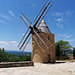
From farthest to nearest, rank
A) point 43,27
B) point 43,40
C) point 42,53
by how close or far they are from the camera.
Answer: point 43,27
point 43,40
point 42,53

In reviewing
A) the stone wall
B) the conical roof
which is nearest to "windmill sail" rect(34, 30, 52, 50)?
the stone wall

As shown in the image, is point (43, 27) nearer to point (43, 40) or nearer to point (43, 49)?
point (43, 40)

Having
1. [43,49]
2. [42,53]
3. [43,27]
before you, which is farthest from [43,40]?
[43,27]

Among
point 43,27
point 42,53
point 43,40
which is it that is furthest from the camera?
point 43,27

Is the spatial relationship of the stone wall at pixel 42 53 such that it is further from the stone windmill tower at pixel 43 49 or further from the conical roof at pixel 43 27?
the conical roof at pixel 43 27

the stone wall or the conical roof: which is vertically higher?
the conical roof

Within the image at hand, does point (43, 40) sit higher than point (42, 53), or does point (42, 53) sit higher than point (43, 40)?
point (43, 40)

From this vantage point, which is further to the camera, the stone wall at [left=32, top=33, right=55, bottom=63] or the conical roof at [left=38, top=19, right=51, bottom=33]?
the conical roof at [left=38, top=19, right=51, bottom=33]

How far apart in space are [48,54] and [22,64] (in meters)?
6.38

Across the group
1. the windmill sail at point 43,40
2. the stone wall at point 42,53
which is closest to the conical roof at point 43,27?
the stone wall at point 42,53

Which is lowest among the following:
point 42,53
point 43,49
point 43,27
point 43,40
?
point 42,53

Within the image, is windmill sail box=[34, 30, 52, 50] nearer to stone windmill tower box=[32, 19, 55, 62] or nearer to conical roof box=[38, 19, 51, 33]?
stone windmill tower box=[32, 19, 55, 62]

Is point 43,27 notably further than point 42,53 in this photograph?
Yes

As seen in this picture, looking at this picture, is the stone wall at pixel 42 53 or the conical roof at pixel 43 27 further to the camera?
the conical roof at pixel 43 27
